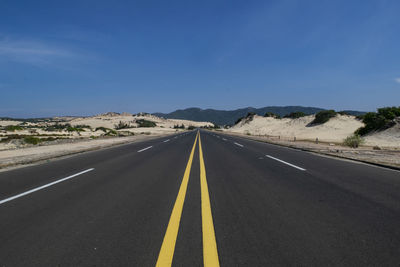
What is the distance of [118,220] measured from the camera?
145 inches

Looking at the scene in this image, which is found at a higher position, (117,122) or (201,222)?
(117,122)

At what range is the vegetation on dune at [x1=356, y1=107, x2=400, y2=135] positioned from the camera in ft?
104

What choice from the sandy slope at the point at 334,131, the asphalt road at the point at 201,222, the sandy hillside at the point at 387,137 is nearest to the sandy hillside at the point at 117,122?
the sandy slope at the point at 334,131

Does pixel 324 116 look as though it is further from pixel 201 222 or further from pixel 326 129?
pixel 201 222

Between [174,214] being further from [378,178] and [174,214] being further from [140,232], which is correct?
[378,178]

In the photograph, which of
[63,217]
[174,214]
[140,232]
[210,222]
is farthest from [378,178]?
[63,217]

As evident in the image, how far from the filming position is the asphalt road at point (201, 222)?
262cm

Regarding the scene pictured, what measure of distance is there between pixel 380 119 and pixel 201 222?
40456 millimetres

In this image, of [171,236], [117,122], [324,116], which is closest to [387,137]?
[324,116]

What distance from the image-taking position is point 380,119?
32969mm

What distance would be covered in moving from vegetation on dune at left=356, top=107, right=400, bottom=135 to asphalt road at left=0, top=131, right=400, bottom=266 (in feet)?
110

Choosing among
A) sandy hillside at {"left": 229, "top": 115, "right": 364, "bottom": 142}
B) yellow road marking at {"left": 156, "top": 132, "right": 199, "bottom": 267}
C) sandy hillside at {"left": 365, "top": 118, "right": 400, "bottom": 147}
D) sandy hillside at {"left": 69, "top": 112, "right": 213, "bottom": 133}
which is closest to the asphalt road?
yellow road marking at {"left": 156, "top": 132, "right": 199, "bottom": 267}

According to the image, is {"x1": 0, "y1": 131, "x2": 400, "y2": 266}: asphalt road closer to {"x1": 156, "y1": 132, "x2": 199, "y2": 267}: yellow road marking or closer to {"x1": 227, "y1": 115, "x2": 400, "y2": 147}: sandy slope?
{"x1": 156, "y1": 132, "x2": 199, "y2": 267}: yellow road marking

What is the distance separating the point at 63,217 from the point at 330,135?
48.9 metres
